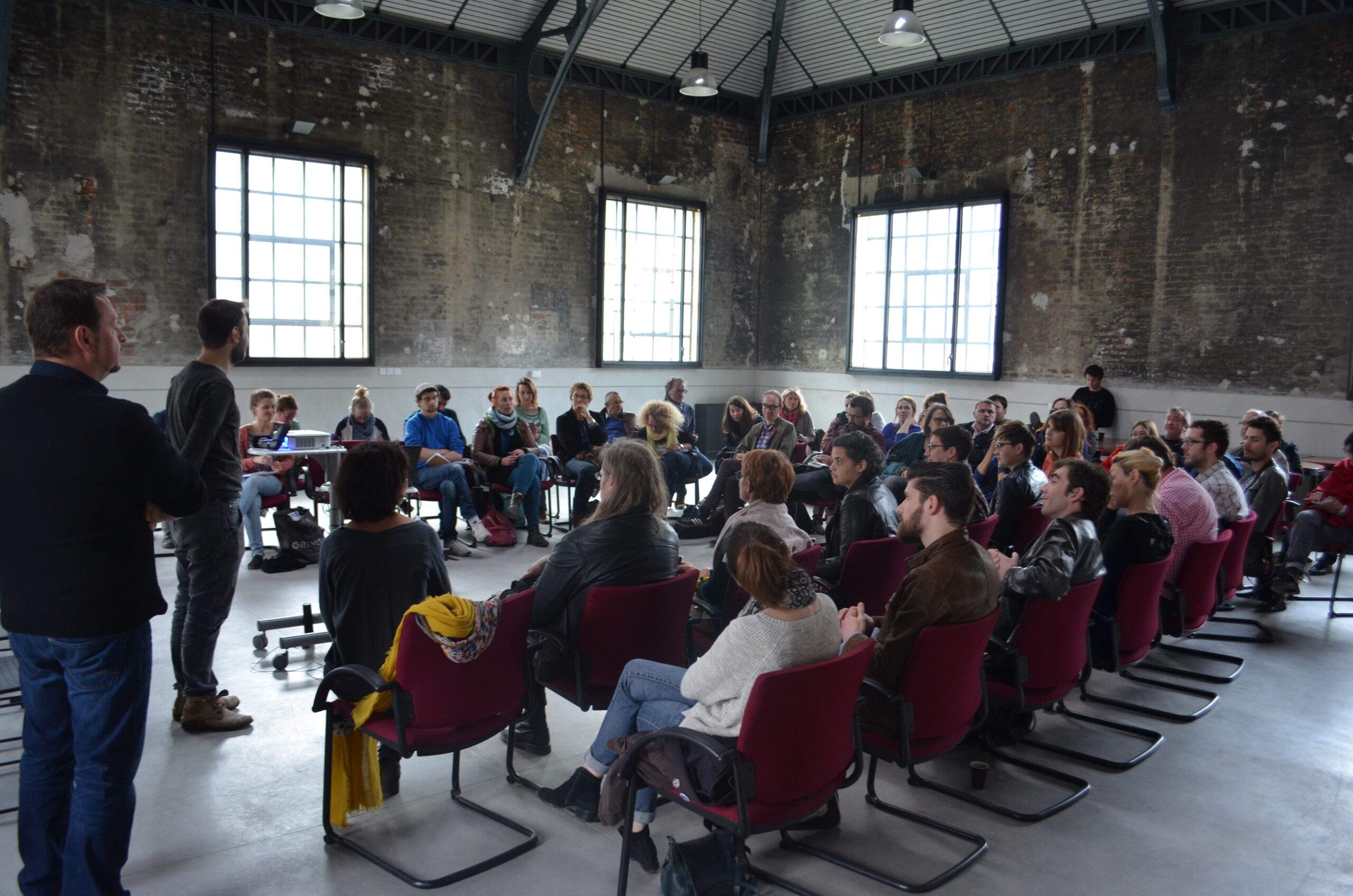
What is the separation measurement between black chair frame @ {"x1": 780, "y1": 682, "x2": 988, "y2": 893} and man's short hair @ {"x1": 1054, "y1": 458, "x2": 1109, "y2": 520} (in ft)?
3.02

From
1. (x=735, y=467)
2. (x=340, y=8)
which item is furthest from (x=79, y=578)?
(x=340, y=8)

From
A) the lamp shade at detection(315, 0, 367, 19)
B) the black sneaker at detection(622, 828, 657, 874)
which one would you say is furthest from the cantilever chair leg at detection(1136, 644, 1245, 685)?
the lamp shade at detection(315, 0, 367, 19)

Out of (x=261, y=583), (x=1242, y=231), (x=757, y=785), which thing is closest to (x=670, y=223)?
(x=1242, y=231)

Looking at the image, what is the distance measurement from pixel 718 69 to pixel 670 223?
2246 mm

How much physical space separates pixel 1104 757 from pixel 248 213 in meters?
9.83

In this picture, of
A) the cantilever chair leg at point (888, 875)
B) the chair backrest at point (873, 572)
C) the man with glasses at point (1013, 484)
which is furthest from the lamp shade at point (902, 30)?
the cantilever chair leg at point (888, 875)

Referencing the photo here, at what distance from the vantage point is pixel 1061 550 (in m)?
3.64

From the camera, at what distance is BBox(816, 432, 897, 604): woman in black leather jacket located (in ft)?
15.6

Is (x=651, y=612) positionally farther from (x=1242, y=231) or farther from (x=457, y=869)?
(x=1242, y=231)

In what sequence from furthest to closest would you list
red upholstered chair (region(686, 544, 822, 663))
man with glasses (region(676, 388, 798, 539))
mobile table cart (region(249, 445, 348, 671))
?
man with glasses (region(676, 388, 798, 539))
mobile table cart (region(249, 445, 348, 671))
red upholstered chair (region(686, 544, 822, 663))

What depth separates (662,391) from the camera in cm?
1411

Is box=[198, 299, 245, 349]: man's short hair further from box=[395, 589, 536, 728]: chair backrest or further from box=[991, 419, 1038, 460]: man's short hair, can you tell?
box=[991, 419, 1038, 460]: man's short hair

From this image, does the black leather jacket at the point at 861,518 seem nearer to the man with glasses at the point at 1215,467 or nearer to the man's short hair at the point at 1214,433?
the man with glasses at the point at 1215,467

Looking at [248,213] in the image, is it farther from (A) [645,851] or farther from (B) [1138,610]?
(B) [1138,610]
